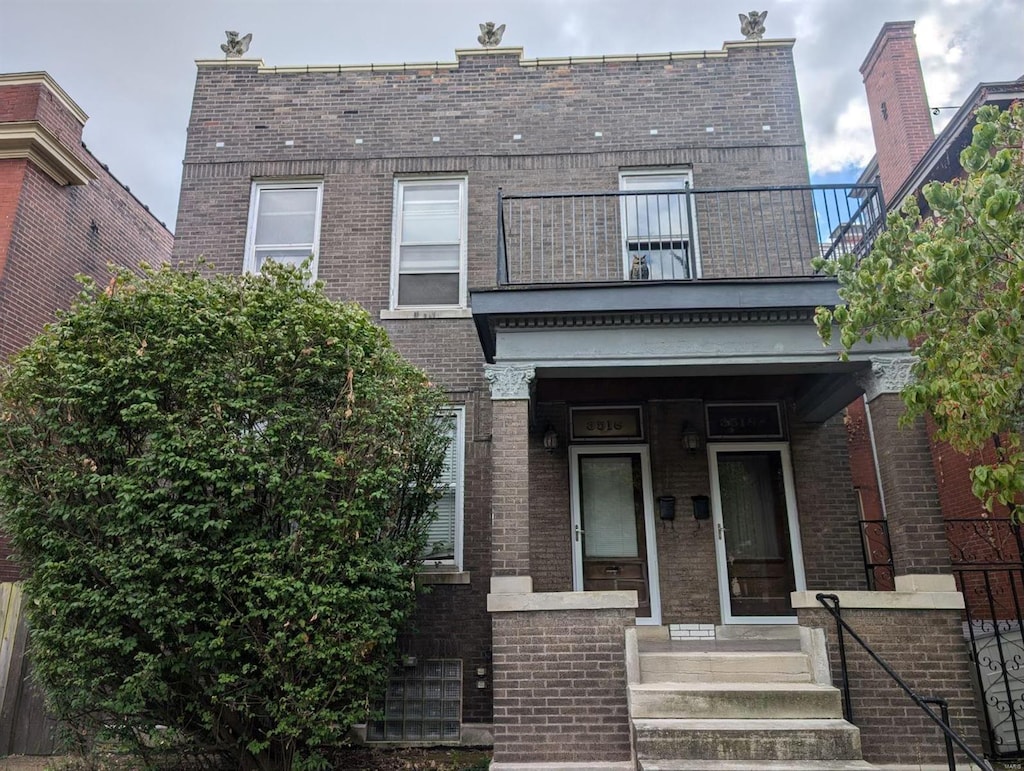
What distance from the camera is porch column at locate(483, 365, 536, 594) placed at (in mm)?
6109

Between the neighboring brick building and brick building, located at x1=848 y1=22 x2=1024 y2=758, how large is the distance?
1068 cm

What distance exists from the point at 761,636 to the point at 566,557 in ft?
7.21

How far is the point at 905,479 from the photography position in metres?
6.23

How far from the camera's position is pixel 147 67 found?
14.7m

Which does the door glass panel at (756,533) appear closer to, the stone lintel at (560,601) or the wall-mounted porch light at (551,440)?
the wall-mounted porch light at (551,440)

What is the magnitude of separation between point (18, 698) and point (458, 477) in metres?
5.03

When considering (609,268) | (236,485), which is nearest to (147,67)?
(609,268)

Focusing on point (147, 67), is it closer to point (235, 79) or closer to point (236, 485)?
point (235, 79)

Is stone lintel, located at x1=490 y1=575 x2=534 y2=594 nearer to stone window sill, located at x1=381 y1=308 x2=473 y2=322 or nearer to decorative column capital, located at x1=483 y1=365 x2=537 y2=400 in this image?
decorative column capital, located at x1=483 y1=365 x2=537 y2=400

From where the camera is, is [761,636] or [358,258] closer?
[761,636]

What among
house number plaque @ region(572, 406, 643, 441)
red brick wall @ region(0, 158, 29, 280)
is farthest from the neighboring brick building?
house number plaque @ region(572, 406, 643, 441)

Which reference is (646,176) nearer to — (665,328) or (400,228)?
(400,228)

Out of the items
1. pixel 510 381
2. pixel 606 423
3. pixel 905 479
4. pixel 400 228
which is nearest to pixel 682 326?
pixel 510 381

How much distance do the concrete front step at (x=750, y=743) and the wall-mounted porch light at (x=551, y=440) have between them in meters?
3.56
